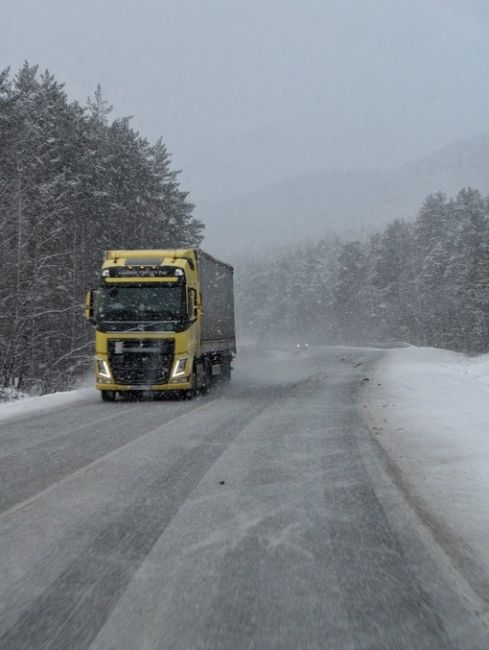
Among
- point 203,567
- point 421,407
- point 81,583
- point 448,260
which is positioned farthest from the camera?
point 448,260

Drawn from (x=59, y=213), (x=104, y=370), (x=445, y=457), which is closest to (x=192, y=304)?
(x=104, y=370)

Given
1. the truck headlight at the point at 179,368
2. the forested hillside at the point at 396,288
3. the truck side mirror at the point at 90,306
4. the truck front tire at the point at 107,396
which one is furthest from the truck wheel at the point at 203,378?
the forested hillside at the point at 396,288

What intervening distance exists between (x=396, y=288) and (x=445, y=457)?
7487 cm

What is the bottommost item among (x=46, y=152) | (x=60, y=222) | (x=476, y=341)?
(x=476, y=341)

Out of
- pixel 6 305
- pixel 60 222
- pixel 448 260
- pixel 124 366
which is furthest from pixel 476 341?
pixel 124 366

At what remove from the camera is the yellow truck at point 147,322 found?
14.5m

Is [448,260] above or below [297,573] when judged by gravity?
above

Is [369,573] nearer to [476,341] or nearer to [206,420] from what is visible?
[206,420]

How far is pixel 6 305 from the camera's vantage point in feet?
Answer: 78.4

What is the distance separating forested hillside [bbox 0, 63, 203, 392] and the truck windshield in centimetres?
669

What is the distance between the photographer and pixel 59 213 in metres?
29.2

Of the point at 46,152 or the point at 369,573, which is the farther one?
the point at 46,152

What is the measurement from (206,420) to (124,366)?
437cm

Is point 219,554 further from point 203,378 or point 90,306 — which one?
point 203,378
